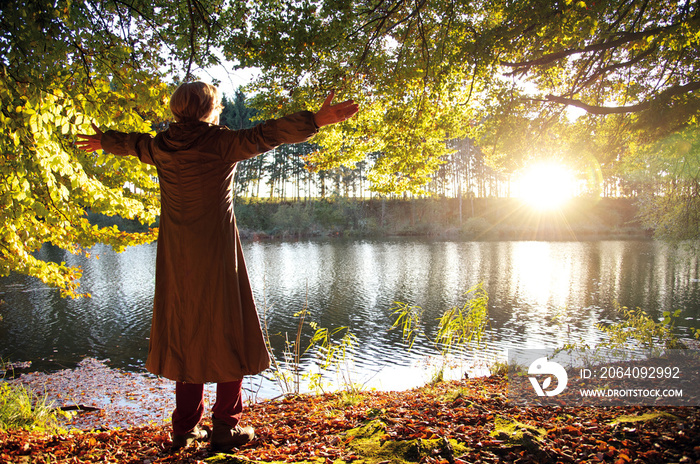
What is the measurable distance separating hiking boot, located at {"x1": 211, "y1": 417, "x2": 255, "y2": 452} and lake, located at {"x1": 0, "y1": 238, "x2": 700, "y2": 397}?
6.45 ft

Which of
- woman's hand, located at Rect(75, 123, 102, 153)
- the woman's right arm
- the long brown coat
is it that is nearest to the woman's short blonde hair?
the long brown coat

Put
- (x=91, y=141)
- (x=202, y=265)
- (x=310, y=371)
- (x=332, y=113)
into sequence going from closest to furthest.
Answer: (x=332, y=113) < (x=202, y=265) < (x=91, y=141) < (x=310, y=371)

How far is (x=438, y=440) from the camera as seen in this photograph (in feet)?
7.42

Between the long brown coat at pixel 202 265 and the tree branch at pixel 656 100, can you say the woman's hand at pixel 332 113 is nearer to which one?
the long brown coat at pixel 202 265

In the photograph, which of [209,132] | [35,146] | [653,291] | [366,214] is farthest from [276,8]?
[366,214]

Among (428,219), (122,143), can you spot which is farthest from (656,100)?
(428,219)

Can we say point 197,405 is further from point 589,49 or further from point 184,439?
point 589,49

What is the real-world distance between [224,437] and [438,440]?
3.93ft

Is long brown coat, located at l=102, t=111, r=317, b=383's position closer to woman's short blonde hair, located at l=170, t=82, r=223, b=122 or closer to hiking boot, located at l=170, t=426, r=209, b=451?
woman's short blonde hair, located at l=170, t=82, r=223, b=122

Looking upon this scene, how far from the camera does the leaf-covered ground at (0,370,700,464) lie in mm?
2090

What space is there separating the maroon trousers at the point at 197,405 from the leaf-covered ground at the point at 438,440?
16 centimetres

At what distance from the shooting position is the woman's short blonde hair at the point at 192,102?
2.27 metres

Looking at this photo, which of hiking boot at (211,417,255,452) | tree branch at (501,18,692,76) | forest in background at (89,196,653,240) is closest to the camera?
hiking boot at (211,417,255,452)

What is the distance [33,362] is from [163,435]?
951 centimetres
